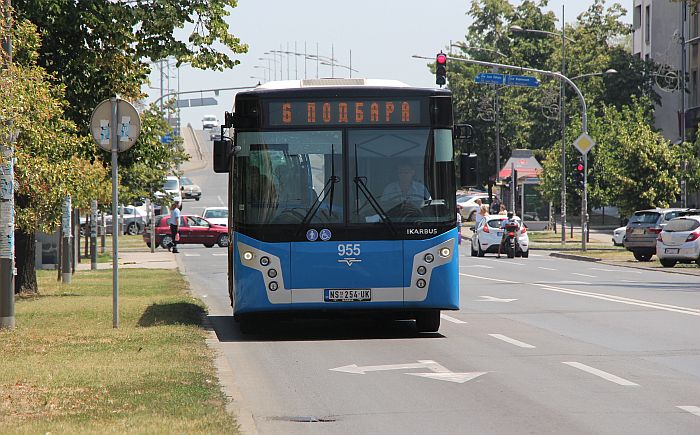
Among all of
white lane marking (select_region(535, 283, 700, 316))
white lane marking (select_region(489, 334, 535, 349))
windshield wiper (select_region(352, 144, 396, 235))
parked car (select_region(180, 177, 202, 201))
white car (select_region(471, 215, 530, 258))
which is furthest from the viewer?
parked car (select_region(180, 177, 202, 201))

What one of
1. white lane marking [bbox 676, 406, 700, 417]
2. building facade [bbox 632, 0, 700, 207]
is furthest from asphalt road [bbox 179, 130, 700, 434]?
building facade [bbox 632, 0, 700, 207]

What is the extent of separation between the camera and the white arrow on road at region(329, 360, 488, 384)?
12281 millimetres

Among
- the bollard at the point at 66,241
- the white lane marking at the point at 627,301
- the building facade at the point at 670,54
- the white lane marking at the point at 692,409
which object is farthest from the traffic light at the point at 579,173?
the white lane marking at the point at 692,409

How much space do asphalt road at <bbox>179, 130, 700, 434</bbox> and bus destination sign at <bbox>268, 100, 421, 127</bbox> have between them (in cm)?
260

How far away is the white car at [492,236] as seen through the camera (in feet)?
158

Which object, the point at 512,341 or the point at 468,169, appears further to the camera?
the point at 468,169

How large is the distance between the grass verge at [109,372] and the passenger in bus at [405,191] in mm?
2732

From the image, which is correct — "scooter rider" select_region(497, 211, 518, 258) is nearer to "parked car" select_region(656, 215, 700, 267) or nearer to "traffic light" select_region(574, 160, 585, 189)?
"traffic light" select_region(574, 160, 585, 189)

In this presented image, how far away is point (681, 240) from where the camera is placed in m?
39.0

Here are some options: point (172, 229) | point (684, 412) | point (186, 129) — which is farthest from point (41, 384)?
point (186, 129)

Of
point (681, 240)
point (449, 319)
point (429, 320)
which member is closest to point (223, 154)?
point (429, 320)

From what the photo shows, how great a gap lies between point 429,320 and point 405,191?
5.80 ft

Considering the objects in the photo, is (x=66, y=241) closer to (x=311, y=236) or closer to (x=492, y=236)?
(x=311, y=236)

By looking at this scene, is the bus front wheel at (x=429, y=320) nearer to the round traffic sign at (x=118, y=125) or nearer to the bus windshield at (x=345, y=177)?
the bus windshield at (x=345, y=177)
